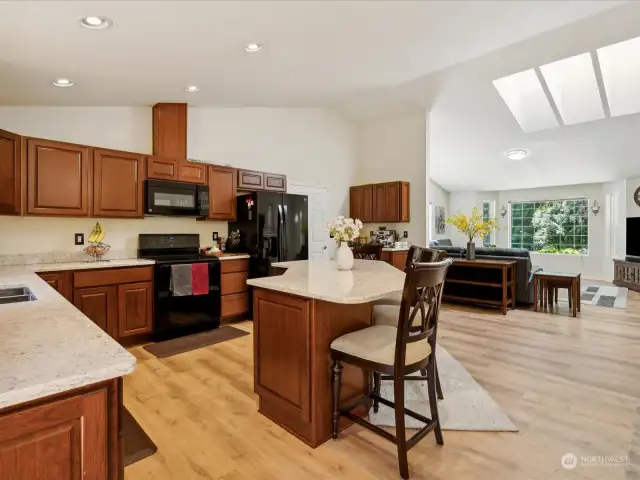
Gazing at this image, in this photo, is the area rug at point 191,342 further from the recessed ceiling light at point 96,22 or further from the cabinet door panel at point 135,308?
the recessed ceiling light at point 96,22

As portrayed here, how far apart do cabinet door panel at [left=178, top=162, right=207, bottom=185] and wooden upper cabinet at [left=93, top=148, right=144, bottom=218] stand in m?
0.44

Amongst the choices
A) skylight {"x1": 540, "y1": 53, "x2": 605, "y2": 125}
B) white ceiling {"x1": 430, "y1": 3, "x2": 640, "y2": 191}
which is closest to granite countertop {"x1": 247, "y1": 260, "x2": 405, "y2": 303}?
white ceiling {"x1": 430, "y1": 3, "x2": 640, "y2": 191}

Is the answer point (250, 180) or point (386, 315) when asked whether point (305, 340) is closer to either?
point (386, 315)

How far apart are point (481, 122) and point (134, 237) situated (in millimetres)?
5884

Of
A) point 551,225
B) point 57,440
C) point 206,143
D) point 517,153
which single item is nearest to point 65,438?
point 57,440

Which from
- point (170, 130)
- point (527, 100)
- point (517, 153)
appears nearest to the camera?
point (170, 130)

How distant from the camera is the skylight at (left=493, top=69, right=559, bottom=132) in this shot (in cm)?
555

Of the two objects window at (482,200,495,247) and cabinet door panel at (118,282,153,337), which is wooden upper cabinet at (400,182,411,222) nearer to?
cabinet door panel at (118,282,153,337)

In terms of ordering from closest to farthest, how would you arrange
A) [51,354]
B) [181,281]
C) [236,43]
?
[51,354], [236,43], [181,281]

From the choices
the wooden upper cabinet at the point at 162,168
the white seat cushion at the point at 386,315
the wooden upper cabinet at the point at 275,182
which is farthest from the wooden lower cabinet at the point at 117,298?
the white seat cushion at the point at 386,315

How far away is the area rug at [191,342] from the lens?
3.47 m

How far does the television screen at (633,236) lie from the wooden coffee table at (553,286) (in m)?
3.32

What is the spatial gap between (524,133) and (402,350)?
6277mm

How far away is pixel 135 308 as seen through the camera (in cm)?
358
